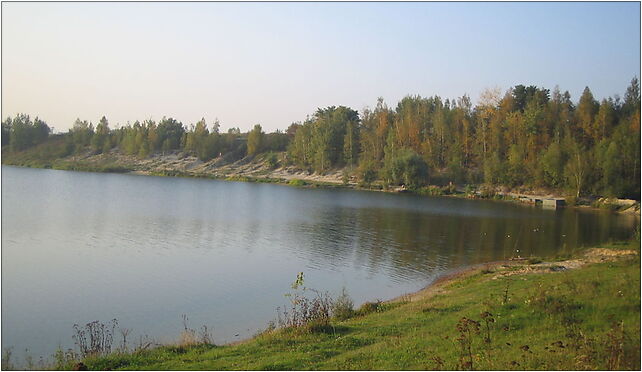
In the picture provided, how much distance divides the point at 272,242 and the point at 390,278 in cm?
948

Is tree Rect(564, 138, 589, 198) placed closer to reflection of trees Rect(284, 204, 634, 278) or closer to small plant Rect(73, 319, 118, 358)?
reflection of trees Rect(284, 204, 634, 278)

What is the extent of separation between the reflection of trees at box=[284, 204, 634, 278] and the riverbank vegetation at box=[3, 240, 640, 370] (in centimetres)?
1055

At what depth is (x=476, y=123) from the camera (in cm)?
7688

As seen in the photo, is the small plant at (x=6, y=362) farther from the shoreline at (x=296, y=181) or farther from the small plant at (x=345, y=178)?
the small plant at (x=345, y=178)

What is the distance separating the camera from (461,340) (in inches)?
320

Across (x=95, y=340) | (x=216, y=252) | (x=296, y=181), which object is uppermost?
(x=296, y=181)

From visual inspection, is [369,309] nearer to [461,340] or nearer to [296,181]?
[461,340]

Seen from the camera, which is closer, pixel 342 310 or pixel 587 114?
pixel 342 310

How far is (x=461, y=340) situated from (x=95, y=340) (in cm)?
812

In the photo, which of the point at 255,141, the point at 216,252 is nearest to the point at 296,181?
the point at 255,141

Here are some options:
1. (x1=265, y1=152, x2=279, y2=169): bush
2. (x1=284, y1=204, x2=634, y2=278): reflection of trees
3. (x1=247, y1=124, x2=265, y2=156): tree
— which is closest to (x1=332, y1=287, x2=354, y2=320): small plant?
(x1=284, y1=204, x2=634, y2=278): reflection of trees

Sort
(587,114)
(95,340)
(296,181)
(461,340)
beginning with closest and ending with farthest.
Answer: (461,340) < (95,340) < (587,114) < (296,181)

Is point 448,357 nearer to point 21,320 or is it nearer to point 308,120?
point 21,320

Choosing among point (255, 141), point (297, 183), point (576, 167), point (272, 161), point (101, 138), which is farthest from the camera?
point (101, 138)
